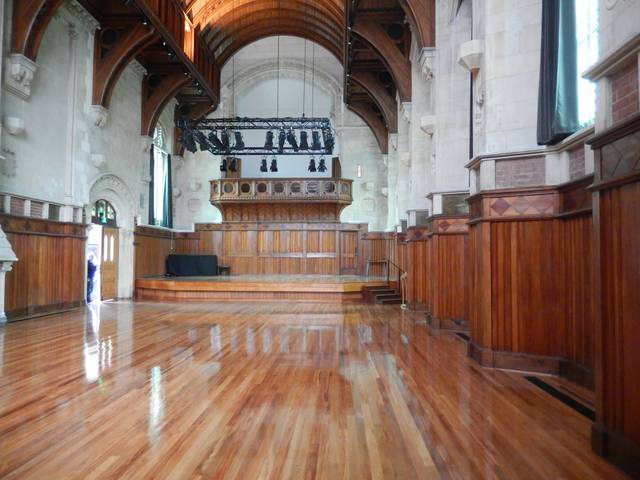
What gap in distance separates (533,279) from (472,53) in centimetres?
274

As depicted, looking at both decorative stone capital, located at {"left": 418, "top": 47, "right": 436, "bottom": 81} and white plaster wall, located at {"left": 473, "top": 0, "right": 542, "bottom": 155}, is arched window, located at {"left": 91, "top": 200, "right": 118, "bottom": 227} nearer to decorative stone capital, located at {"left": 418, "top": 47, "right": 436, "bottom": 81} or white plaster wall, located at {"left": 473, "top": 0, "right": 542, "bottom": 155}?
decorative stone capital, located at {"left": 418, "top": 47, "right": 436, "bottom": 81}

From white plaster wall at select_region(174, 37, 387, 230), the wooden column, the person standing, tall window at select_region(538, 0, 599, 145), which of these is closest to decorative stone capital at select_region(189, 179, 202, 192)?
white plaster wall at select_region(174, 37, 387, 230)

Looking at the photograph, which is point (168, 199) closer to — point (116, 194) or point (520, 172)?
point (116, 194)

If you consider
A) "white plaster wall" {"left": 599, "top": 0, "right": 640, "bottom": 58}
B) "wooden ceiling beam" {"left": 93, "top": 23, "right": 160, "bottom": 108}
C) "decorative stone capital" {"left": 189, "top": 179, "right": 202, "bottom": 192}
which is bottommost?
"white plaster wall" {"left": 599, "top": 0, "right": 640, "bottom": 58}

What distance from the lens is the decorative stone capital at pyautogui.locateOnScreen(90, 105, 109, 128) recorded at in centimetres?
1168

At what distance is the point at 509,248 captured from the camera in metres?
5.06

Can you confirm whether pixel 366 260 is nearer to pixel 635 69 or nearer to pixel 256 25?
pixel 256 25

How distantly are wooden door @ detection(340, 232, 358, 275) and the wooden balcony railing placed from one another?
4.65 feet

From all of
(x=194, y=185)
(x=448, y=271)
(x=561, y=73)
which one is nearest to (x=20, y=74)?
(x=448, y=271)

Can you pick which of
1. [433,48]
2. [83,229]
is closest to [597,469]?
[433,48]

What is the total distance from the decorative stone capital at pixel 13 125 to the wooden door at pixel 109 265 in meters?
4.56

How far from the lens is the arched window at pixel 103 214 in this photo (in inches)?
500

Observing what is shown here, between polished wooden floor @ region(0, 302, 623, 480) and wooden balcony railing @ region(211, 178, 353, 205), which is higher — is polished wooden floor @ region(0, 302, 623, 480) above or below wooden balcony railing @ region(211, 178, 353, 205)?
below

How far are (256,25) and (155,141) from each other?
602 cm
